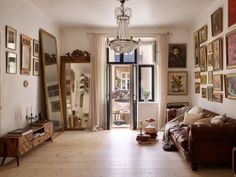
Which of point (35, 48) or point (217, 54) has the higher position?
point (35, 48)

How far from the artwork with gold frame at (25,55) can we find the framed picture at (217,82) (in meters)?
4.17

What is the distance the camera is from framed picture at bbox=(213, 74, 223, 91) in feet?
17.2

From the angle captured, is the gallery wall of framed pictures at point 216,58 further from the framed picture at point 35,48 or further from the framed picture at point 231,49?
the framed picture at point 35,48

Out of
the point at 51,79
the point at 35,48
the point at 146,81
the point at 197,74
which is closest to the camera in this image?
the point at 35,48

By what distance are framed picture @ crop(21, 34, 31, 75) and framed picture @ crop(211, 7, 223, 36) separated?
164 inches

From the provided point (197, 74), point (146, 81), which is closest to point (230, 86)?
point (197, 74)

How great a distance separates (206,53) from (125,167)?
360 cm

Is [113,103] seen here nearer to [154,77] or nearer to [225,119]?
[154,77]

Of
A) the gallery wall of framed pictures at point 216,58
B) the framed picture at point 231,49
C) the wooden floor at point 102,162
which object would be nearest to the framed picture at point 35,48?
the wooden floor at point 102,162

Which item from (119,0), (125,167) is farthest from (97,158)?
(119,0)

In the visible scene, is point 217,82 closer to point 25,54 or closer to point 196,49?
point 196,49

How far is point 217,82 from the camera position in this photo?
542cm

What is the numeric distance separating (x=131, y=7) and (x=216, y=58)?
226cm

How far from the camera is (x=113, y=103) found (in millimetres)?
8586
